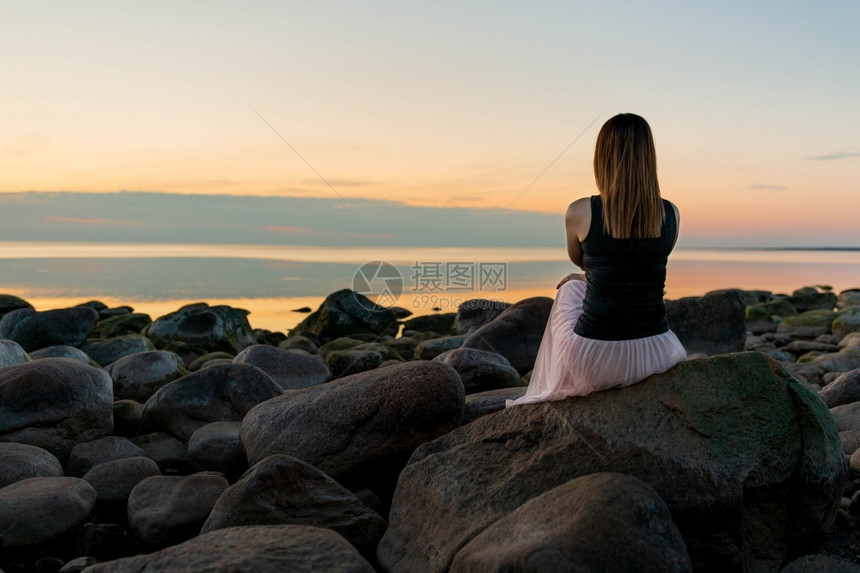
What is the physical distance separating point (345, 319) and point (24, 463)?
32.6ft

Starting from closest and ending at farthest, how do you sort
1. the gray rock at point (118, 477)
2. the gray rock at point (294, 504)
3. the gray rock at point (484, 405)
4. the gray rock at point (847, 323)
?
the gray rock at point (294, 504) < the gray rock at point (118, 477) < the gray rock at point (484, 405) < the gray rock at point (847, 323)

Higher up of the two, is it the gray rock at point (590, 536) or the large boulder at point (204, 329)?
the gray rock at point (590, 536)

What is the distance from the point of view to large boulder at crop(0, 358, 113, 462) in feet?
23.3

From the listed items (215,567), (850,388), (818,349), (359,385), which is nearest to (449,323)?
(818,349)

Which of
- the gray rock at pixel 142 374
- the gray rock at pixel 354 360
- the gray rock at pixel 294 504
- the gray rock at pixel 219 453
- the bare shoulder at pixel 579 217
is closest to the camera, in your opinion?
the gray rock at pixel 294 504

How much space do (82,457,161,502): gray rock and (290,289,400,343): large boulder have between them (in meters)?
9.31

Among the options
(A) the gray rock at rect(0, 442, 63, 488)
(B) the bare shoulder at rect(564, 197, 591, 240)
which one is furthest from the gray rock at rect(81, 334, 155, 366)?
(B) the bare shoulder at rect(564, 197, 591, 240)

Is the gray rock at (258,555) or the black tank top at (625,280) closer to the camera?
the gray rock at (258,555)

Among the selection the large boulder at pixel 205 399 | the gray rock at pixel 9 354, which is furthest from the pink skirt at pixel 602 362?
the gray rock at pixel 9 354

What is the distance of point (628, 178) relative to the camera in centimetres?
496

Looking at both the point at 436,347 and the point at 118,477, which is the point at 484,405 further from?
the point at 436,347

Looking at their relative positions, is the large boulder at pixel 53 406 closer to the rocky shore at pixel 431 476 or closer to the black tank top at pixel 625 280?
the rocky shore at pixel 431 476

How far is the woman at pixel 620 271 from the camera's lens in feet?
16.3

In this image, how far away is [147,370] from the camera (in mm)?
9844
